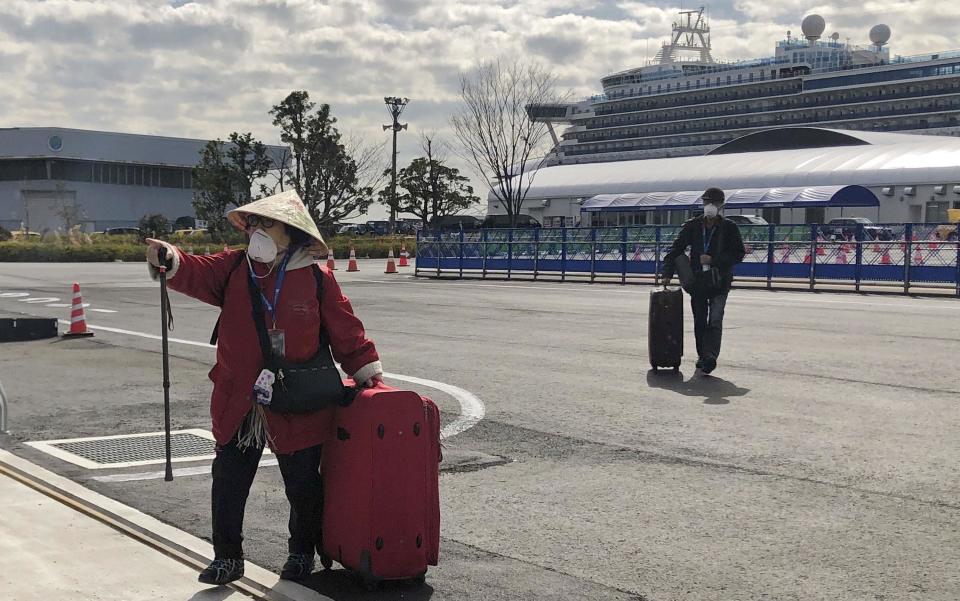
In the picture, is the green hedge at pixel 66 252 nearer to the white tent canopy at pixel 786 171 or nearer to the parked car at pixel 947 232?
the parked car at pixel 947 232

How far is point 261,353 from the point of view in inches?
167

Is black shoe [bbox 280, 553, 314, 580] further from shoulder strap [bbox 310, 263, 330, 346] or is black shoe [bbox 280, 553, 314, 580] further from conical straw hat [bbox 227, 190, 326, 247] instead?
conical straw hat [bbox 227, 190, 326, 247]

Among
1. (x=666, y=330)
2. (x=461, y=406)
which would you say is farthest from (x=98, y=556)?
(x=666, y=330)

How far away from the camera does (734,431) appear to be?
24.2 ft

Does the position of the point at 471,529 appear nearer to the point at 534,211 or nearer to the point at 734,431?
the point at 734,431

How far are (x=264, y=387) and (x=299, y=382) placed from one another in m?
0.14

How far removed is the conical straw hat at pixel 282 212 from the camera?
4.28 metres

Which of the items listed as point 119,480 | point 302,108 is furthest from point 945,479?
point 302,108

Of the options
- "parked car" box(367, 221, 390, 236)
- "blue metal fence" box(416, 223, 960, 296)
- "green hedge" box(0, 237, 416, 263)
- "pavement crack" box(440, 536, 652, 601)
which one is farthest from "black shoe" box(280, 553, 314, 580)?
"parked car" box(367, 221, 390, 236)

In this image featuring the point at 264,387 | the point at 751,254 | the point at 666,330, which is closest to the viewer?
the point at 264,387

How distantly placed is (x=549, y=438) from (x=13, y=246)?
42859mm

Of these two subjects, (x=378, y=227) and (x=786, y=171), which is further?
(x=378, y=227)

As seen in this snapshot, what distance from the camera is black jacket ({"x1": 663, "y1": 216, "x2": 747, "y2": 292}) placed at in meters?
9.85

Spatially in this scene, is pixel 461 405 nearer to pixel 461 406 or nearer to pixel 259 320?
pixel 461 406
